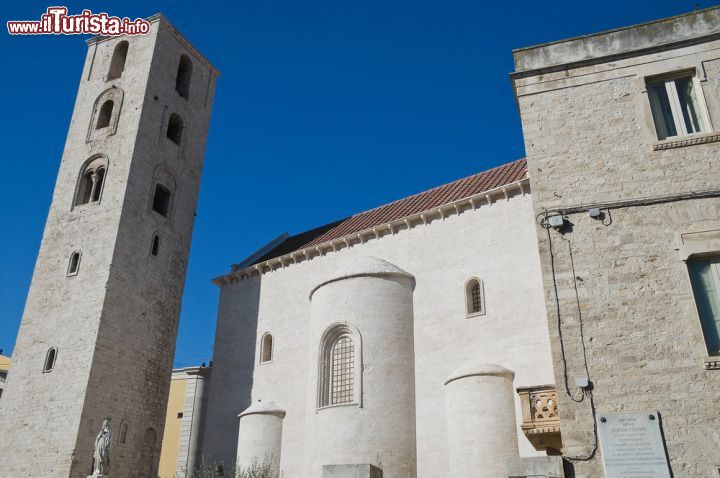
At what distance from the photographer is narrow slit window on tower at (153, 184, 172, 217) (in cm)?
2741

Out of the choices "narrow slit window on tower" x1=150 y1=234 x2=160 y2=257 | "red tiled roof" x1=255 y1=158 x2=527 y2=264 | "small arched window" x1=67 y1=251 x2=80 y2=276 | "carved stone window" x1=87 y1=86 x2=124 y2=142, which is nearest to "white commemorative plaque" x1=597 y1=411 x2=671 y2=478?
"red tiled roof" x1=255 y1=158 x2=527 y2=264

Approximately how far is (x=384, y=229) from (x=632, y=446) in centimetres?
1533

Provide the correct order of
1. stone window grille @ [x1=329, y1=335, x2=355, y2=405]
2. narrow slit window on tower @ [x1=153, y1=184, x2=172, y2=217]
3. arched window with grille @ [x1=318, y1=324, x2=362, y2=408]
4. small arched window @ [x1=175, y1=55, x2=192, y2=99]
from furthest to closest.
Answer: small arched window @ [x1=175, y1=55, x2=192, y2=99] → narrow slit window on tower @ [x1=153, y1=184, x2=172, y2=217] → stone window grille @ [x1=329, y1=335, x2=355, y2=405] → arched window with grille @ [x1=318, y1=324, x2=362, y2=408]

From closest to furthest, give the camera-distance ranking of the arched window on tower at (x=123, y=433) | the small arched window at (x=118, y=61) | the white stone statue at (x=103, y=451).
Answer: the white stone statue at (x=103, y=451)
the arched window on tower at (x=123, y=433)
the small arched window at (x=118, y=61)

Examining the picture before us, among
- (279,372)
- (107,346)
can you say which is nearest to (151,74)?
(107,346)

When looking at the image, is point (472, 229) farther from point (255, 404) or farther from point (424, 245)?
point (255, 404)

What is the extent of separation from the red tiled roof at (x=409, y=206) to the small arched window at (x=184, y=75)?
8922mm

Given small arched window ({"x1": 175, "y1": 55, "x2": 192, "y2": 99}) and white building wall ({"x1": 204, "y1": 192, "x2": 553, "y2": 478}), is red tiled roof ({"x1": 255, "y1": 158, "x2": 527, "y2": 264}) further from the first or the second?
small arched window ({"x1": 175, "y1": 55, "x2": 192, "y2": 99})

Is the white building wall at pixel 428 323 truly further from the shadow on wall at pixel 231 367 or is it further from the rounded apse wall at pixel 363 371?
the rounded apse wall at pixel 363 371

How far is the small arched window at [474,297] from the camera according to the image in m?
20.5

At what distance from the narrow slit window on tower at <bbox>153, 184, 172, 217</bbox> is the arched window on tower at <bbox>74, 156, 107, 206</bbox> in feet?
7.43

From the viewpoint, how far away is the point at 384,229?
2405cm

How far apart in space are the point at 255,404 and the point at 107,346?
5.73 metres

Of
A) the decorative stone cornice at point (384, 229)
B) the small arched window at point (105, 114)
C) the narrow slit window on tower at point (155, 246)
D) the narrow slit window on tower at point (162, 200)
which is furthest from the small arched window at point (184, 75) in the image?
the decorative stone cornice at point (384, 229)
